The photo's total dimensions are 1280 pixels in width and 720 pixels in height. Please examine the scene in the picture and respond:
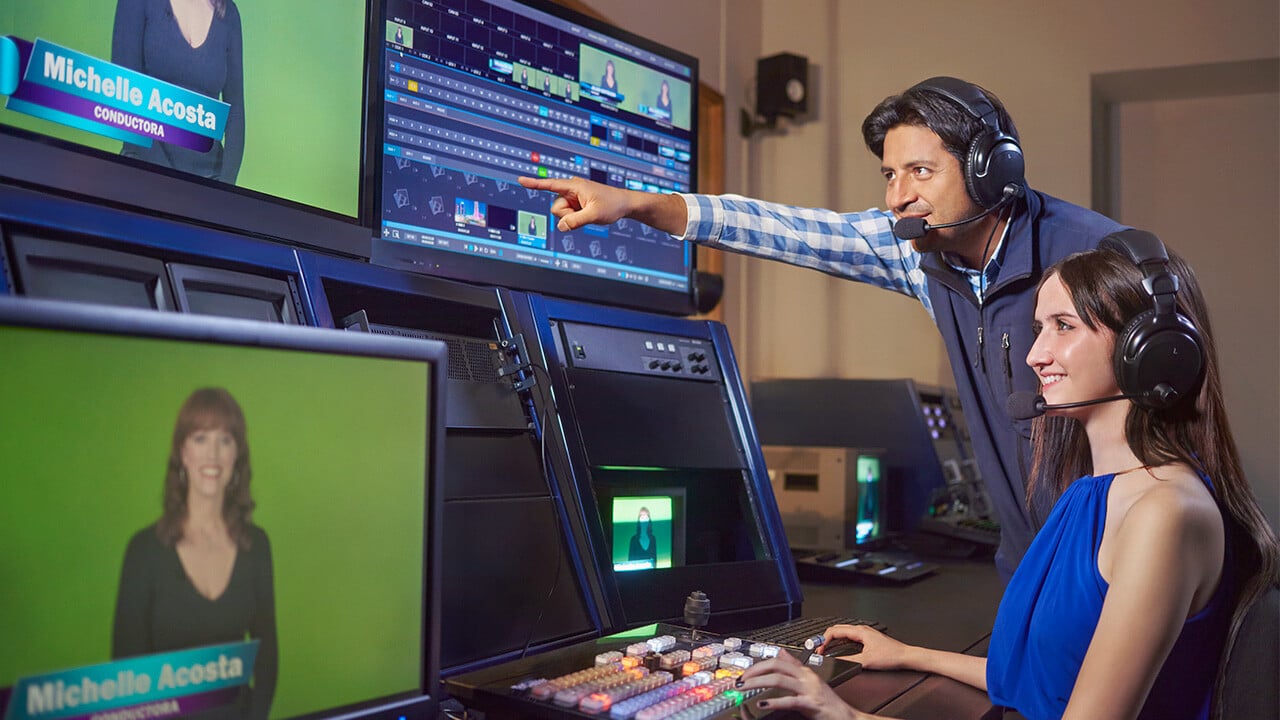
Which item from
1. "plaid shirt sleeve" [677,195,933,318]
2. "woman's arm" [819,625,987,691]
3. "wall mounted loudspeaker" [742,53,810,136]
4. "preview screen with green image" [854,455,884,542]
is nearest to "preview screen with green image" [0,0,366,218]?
"plaid shirt sleeve" [677,195,933,318]

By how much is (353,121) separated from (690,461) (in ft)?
2.03

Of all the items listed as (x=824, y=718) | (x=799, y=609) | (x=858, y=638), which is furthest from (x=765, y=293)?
(x=824, y=718)

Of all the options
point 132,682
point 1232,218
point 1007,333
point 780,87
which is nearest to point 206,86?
point 132,682

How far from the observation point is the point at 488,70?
4.34 feet

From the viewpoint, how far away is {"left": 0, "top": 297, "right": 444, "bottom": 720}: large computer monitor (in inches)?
21.9

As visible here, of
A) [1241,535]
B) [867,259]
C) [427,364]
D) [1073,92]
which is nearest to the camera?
[427,364]

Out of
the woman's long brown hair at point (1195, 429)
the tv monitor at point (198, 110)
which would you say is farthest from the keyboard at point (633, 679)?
the tv monitor at point (198, 110)

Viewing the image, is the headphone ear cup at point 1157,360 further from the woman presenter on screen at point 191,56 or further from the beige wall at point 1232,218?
the beige wall at point 1232,218

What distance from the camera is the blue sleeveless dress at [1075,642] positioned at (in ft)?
3.34

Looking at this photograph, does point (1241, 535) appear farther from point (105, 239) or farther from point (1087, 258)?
point (105, 239)

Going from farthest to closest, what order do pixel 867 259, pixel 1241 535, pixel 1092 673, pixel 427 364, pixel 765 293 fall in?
pixel 765 293, pixel 867 259, pixel 1241 535, pixel 1092 673, pixel 427 364

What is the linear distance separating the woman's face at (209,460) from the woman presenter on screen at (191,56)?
0.45 metres

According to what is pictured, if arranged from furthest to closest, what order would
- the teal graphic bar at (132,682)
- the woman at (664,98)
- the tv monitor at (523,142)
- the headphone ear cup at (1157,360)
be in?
the woman at (664,98)
the tv monitor at (523,142)
the headphone ear cup at (1157,360)
the teal graphic bar at (132,682)

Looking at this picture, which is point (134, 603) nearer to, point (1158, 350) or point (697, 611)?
point (697, 611)
